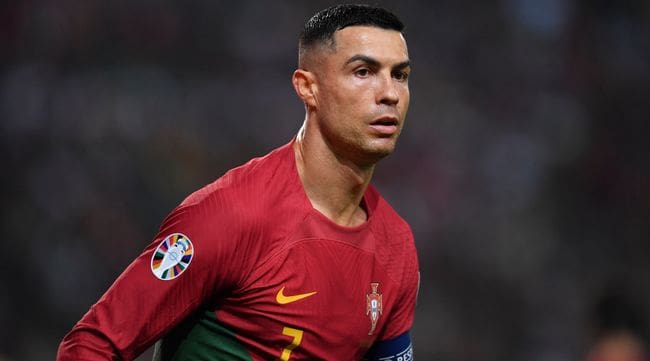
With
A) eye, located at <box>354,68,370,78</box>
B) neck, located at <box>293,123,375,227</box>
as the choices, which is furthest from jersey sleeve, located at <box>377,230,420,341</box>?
eye, located at <box>354,68,370,78</box>

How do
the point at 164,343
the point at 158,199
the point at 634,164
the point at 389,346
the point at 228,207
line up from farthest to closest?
the point at 634,164, the point at 158,199, the point at 389,346, the point at 164,343, the point at 228,207

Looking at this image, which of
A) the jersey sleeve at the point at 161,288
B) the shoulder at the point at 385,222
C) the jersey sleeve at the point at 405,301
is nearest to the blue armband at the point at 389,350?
the jersey sleeve at the point at 405,301

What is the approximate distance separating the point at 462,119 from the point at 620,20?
163 cm

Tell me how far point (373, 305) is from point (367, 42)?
2.88ft

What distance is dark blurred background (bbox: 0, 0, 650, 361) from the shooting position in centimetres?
686

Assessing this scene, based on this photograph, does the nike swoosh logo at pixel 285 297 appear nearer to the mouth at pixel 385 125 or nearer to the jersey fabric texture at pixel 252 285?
the jersey fabric texture at pixel 252 285

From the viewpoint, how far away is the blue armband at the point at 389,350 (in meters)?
3.34

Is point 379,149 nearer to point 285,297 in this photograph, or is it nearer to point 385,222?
point 385,222

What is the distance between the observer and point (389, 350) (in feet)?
11.0

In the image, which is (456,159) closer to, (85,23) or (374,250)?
(85,23)

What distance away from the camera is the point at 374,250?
3197 mm

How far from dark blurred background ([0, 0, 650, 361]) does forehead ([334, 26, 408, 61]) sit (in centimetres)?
411

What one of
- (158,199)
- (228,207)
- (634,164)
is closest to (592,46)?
(634,164)

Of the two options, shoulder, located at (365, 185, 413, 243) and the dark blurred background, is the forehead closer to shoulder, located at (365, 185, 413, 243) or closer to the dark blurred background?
shoulder, located at (365, 185, 413, 243)
